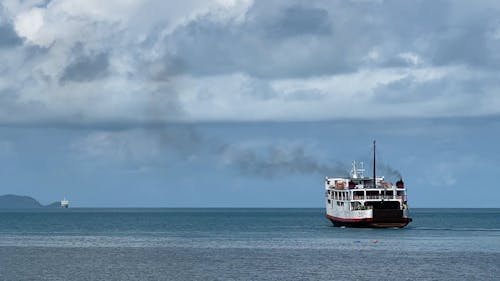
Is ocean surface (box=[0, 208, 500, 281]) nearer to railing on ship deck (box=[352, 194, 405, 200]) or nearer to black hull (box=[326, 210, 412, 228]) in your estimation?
black hull (box=[326, 210, 412, 228])

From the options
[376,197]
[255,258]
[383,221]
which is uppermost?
[376,197]

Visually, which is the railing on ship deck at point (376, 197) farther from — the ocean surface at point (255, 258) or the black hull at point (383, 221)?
the ocean surface at point (255, 258)

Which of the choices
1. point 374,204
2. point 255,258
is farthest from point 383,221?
point 255,258

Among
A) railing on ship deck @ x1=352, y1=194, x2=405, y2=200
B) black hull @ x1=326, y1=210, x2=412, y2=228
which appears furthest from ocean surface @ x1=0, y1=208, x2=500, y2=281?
railing on ship deck @ x1=352, y1=194, x2=405, y2=200

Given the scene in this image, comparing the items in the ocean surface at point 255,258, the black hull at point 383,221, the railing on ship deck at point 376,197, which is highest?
the railing on ship deck at point 376,197

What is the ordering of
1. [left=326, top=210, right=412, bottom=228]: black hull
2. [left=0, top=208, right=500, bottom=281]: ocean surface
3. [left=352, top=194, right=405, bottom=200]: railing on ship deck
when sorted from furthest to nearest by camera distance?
[left=352, top=194, right=405, bottom=200]: railing on ship deck, [left=326, top=210, right=412, bottom=228]: black hull, [left=0, top=208, right=500, bottom=281]: ocean surface

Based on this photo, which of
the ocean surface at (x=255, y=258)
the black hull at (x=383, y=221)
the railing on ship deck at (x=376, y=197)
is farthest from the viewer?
the railing on ship deck at (x=376, y=197)

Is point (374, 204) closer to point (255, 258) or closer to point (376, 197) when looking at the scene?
point (376, 197)

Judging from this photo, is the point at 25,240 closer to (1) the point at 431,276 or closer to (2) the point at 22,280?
(2) the point at 22,280

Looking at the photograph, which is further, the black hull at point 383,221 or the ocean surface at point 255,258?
the black hull at point 383,221

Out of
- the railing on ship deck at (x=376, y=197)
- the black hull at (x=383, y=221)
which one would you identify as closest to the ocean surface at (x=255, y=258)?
the black hull at (x=383, y=221)

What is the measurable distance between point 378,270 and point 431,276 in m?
8.36

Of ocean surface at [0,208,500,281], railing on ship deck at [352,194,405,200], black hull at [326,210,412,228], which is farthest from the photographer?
railing on ship deck at [352,194,405,200]

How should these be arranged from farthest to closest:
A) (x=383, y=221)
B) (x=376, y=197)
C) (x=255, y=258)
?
1. (x=376, y=197)
2. (x=383, y=221)
3. (x=255, y=258)
